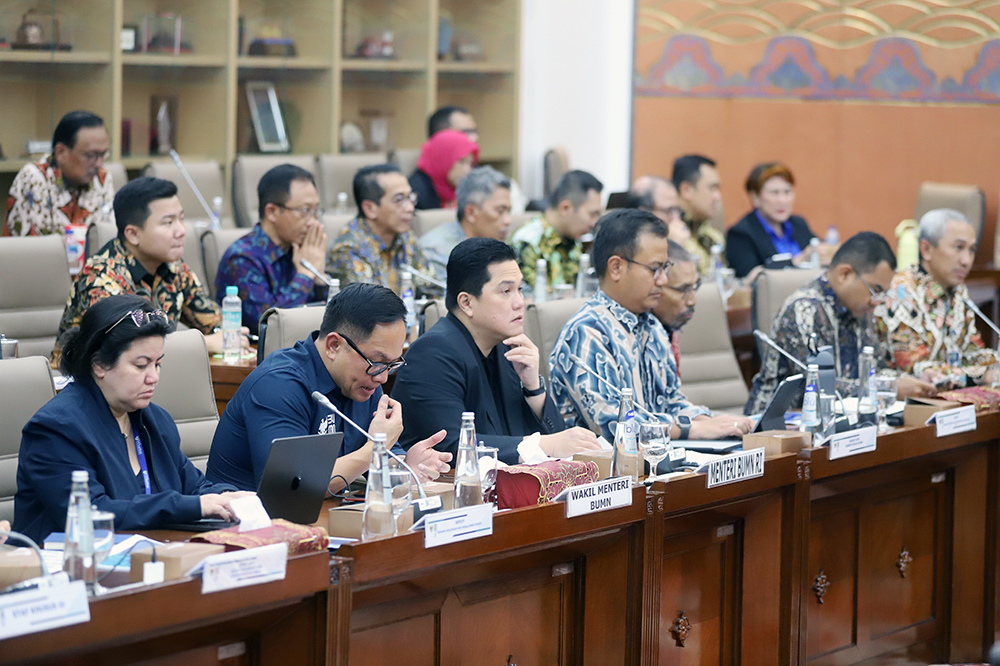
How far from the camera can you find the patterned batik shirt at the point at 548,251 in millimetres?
4910

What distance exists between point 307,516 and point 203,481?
323 mm

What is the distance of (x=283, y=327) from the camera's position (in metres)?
3.13

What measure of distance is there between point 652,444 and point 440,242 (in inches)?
100

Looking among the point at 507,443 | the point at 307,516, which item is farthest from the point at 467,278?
the point at 307,516

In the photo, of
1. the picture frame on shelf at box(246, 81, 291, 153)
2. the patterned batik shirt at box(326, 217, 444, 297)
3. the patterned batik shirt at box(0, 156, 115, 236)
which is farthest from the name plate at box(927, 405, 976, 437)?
the picture frame on shelf at box(246, 81, 291, 153)

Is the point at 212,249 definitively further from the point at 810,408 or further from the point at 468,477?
the point at 468,477

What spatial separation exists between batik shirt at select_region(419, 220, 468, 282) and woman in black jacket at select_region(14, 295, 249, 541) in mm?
2691

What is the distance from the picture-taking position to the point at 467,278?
2.73 meters

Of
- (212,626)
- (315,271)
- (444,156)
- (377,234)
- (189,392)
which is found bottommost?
(212,626)

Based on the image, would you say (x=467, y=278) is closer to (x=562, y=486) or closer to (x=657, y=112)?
(x=562, y=486)

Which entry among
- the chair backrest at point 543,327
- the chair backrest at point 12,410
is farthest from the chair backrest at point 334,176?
the chair backrest at point 12,410

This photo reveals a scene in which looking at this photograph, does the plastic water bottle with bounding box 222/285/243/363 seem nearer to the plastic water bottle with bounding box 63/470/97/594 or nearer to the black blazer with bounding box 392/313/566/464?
the black blazer with bounding box 392/313/566/464

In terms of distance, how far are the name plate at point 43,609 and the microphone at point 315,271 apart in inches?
94.1

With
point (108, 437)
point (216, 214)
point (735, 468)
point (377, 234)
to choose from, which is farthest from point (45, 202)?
point (735, 468)
